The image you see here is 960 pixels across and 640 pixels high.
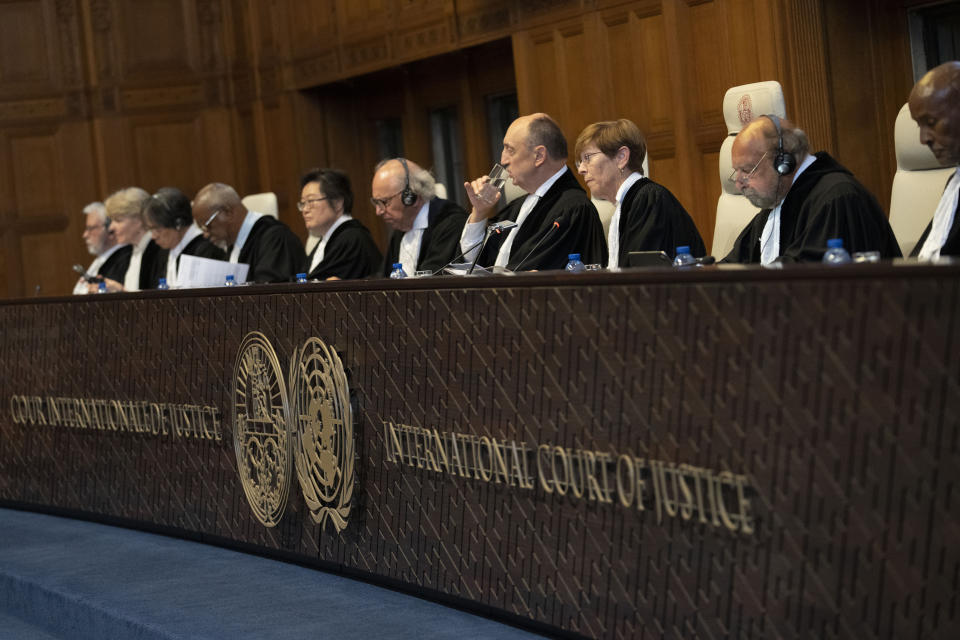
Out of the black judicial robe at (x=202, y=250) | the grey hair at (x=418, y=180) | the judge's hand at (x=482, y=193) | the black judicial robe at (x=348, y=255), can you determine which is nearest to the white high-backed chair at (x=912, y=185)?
the judge's hand at (x=482, y=193)

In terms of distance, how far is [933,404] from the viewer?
1.92m

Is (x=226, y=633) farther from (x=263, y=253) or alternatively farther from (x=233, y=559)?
(x=263, y=253)

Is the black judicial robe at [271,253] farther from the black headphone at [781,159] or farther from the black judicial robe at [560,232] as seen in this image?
the black headphone at [781,159]

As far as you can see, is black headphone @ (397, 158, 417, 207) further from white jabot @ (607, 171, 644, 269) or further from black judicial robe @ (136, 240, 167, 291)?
black judicial robe @ (136, 240, 167, 291)

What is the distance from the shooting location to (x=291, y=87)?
9773mm

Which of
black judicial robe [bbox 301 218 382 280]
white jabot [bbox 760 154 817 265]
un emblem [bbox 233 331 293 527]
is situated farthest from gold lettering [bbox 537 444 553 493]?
black judicial robe [bbox 301 218 382 280]

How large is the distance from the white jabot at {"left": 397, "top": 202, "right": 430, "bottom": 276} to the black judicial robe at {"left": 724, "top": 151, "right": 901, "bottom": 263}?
82.1 inches

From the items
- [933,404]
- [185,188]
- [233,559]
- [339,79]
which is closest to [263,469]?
[233,559]

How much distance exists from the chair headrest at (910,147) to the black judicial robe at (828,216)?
433 millimetres

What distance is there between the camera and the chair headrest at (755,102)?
182 inches

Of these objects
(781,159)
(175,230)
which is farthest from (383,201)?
(781,159)

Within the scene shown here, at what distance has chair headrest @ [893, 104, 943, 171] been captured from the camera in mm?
4102

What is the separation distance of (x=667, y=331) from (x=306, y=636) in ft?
4.07

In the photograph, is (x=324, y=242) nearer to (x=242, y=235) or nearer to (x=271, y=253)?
(x=271, y=253)
